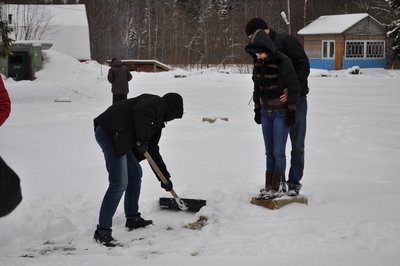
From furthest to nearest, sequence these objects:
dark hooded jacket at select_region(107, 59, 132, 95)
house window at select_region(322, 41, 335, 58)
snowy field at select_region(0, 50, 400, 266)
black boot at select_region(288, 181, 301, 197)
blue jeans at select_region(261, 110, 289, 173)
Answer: house window at select_region(322, 41, 335, 58), dark hooded jacket at select_region(107, 59, 132, 95), black boot at select_region(288, 181, 301, 197), blue jeans at select_region(261, 110, 289, 173), snowy field at select_region(0, 50, 400, 266)

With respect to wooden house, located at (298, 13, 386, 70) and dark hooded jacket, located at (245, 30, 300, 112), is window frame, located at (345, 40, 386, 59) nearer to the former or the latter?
wooden house, located at (298, 13, 386, 70)

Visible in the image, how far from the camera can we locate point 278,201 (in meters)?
5.74

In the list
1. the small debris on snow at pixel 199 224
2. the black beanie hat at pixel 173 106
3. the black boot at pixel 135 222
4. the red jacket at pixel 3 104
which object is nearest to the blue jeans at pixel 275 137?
the small debris on snow at pixel 199 224

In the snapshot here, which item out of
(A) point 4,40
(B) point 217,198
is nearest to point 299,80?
(B) point 217,198

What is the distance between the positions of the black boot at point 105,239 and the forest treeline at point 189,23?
1699 inches

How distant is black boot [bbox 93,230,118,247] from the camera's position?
5.07 metres

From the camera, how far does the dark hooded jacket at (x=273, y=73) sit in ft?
18.7

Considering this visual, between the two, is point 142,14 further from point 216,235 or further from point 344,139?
point 216,235

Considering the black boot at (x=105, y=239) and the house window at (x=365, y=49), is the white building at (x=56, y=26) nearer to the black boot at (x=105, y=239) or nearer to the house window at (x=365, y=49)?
the house window at (x=365, y=49)

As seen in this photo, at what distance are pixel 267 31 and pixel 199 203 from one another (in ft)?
6.55

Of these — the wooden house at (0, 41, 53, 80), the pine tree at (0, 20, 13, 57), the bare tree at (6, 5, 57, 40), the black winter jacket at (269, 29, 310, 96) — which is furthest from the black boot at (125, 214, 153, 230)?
the bare tree at (6, 5, 57, 40)

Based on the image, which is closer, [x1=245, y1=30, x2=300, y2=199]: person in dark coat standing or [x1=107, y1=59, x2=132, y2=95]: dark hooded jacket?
[x1=245, y1=30, x2=300, y2=199]: person in dark coat standing

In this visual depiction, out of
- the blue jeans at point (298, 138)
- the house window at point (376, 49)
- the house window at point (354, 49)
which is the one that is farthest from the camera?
the house window at point (376, 49)

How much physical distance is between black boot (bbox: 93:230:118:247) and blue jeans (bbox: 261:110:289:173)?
1894mm
